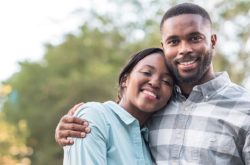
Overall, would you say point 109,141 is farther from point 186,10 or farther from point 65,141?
point 186,10

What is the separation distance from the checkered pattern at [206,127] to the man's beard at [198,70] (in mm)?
57

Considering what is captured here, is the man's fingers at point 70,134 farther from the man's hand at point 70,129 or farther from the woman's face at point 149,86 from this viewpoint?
the woman's face at point 149,86

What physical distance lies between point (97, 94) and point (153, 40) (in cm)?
265

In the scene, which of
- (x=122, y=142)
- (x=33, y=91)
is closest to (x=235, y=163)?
(x=122, y=142)

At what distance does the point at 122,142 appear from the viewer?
11.1 feet

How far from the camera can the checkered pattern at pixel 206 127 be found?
330 cm

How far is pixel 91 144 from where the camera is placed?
3209 mm

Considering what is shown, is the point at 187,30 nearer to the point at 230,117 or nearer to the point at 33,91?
the point at 230,117

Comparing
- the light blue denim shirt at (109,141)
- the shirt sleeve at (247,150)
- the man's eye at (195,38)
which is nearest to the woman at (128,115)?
the light blue denim shirt at (109,141)

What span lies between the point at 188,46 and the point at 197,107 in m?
0.37

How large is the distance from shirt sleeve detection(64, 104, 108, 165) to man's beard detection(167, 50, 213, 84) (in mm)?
503

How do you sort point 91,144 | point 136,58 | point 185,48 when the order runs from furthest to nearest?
point 136,58 → point 185,48 → point 91,144

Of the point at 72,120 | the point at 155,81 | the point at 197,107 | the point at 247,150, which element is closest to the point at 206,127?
the point at 197,107

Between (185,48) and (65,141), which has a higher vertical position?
(185,48)
